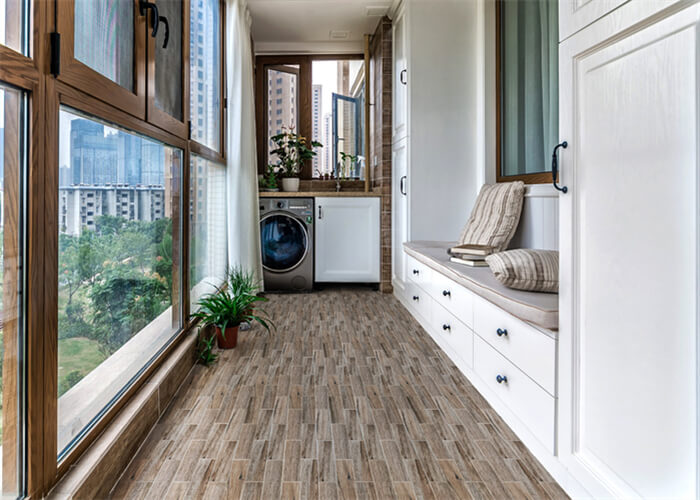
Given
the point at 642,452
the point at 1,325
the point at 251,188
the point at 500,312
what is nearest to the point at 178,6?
the point at 251,188

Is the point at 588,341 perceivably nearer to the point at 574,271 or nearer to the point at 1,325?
the point at 574,271

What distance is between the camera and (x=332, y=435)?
153cm

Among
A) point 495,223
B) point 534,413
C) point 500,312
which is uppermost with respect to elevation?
point 495,223

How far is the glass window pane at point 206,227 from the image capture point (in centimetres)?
252

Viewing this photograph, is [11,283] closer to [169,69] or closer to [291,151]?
[169,69]

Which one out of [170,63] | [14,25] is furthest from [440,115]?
[14,25]

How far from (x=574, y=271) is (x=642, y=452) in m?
0.43

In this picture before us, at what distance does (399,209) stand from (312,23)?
1.89 metres

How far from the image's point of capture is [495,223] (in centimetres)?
254

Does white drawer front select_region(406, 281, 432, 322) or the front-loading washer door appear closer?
white drawer front select_region(406, 281, 432, 322)

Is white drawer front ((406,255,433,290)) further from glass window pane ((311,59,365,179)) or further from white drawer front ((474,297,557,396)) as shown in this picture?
glass window pane ((311,59,365,179))

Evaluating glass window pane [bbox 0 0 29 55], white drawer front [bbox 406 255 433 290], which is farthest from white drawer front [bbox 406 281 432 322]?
glass window pane [bbox 0 0 29 55]

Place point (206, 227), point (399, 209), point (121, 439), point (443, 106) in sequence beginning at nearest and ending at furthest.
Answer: point (121, 439), point (206, 227), point (443, 106), point (399, 209)

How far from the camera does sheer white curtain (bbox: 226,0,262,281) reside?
335 cm
